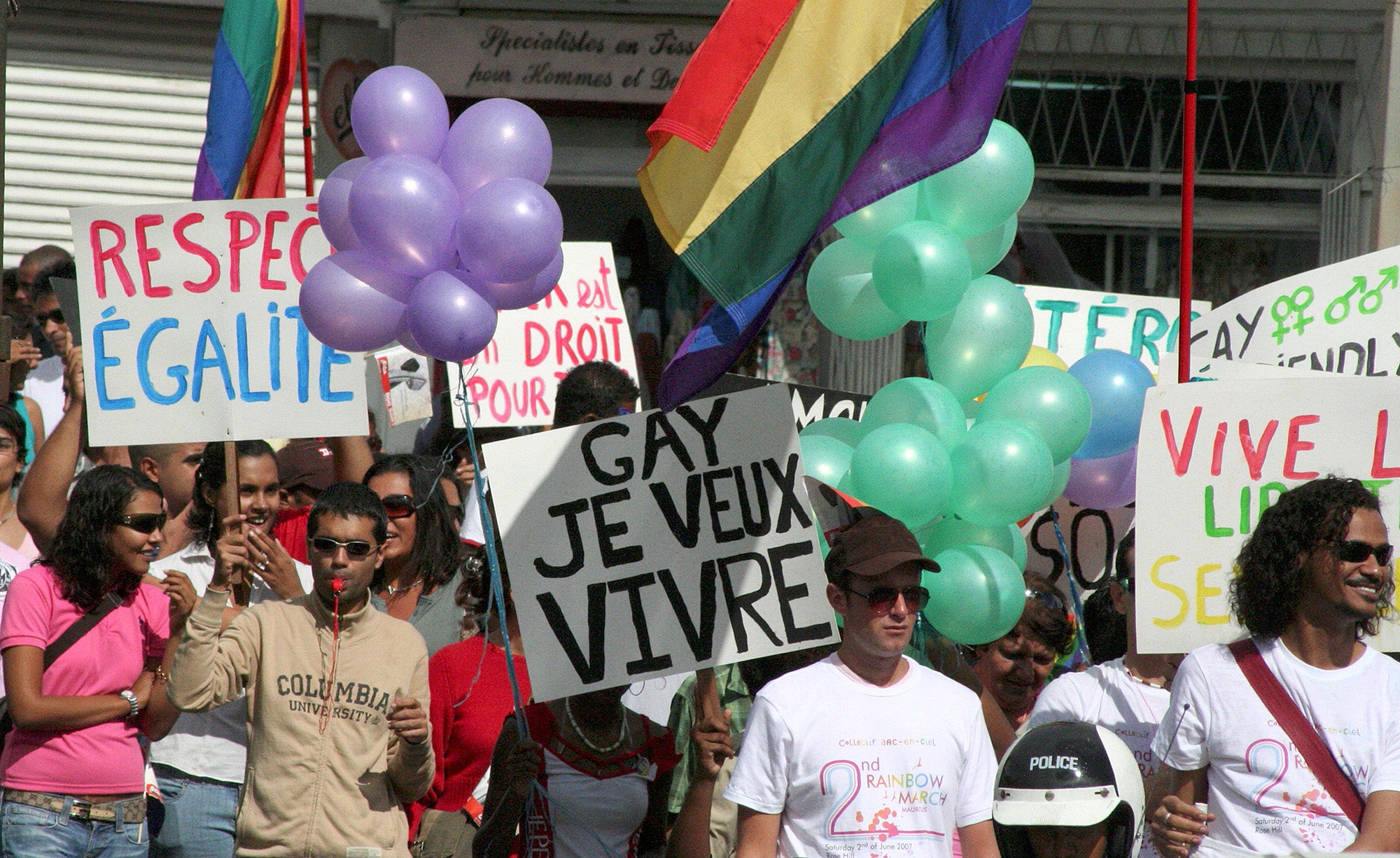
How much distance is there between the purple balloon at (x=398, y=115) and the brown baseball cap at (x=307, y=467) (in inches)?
88.6

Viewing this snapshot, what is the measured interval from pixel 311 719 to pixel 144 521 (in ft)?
2.83

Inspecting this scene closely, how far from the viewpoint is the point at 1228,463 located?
15.4 feet

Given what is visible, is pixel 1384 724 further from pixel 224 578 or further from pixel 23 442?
pixel 23 442

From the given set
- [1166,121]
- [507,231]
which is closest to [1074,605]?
[507,231]

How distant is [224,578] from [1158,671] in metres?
2.58

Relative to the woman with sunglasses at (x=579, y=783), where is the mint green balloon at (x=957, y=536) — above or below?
above

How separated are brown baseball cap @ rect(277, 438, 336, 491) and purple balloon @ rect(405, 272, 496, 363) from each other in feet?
7.64

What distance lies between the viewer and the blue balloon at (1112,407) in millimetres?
5352

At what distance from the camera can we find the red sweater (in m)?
4.68

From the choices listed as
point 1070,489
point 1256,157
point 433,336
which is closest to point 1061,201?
point 1256,157

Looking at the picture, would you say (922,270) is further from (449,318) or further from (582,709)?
(582,709)

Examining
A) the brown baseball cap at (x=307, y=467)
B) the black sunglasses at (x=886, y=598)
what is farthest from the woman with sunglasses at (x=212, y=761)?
the black sunglasses at (x=886, y=598)

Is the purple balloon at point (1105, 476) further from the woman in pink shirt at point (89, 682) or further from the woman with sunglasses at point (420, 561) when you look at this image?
the woman in pink shirt at point (89, 682)

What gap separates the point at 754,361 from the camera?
1040 cm
